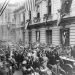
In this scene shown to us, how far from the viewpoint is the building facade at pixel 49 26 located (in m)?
10.1

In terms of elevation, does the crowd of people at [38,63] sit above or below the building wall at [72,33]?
below

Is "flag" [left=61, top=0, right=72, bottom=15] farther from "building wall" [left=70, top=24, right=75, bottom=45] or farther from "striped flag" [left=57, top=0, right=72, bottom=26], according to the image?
"building wall" [left=70, top=24, right=75, bottom=45]

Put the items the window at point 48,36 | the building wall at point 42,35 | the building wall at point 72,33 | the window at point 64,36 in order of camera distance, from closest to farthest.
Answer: the building wall at point 72,33 → the window at point 64,36 → the building wall at point 42,35 → the window at point 48,36

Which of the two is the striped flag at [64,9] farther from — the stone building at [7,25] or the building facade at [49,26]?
the stone building at [7,25]

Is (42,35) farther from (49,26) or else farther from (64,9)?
(64,9)

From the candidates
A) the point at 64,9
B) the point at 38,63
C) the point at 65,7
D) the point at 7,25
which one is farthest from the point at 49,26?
the point at 38,63

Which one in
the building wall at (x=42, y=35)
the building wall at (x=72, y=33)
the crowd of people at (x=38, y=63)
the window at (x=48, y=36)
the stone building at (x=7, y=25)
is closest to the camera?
the crowd of people at (x=38, y=63)

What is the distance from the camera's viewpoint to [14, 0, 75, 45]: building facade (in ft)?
33.3

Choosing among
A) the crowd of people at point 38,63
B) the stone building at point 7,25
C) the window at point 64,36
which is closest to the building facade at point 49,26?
the window at point 64,36


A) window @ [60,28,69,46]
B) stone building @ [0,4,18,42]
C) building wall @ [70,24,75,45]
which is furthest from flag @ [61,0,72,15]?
stone building @ [0,4,18,42]

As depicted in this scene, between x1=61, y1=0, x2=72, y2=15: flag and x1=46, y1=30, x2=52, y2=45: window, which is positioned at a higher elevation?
x1=61, y1=0, x2=72, y2=15: flag

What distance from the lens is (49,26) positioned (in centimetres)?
1182

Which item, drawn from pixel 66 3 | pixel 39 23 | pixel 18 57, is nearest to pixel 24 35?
pixel 39 23

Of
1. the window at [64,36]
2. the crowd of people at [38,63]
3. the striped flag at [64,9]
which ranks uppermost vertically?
the striped flag at [64,9]
